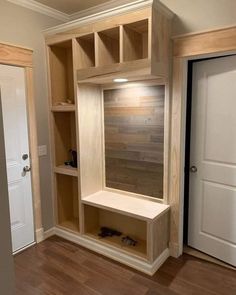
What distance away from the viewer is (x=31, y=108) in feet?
9.07

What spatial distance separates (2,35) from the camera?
2.45 metres

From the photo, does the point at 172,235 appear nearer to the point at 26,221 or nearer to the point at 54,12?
the point at 26,221

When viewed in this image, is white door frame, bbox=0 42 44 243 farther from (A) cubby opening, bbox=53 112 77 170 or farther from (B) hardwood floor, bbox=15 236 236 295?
(B) hardwood floor, bbox=15 236 236 295

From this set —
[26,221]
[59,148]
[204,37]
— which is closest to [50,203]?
[26,221]

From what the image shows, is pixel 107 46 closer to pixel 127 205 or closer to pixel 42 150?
pixel 42 150

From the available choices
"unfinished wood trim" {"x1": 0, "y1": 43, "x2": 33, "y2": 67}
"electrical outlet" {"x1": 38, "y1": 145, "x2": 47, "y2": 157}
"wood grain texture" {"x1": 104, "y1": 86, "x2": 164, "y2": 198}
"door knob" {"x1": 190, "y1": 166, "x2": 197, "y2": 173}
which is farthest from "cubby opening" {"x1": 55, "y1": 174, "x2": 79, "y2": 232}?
"door knob" {"x1": 190, "y1": 166, "x2": 197, "y2": 173}

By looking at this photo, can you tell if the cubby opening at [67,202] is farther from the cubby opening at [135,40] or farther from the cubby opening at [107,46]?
the cubby opening at [135,40]

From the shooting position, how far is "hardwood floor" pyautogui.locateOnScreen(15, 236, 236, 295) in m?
2.15

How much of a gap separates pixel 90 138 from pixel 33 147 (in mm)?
667

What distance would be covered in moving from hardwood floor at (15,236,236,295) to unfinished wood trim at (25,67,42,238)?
46cm

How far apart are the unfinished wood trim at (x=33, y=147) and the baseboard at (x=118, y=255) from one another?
1.34 ft

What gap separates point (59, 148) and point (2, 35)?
4.51 ft

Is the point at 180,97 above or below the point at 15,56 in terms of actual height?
below

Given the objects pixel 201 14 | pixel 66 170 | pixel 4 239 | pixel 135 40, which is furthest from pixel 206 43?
pixel 4 239
